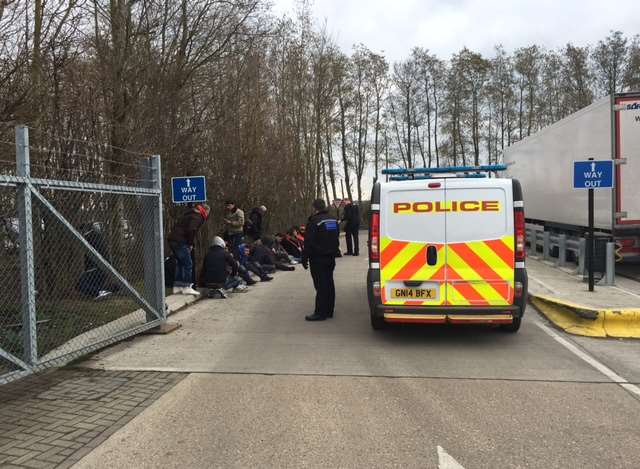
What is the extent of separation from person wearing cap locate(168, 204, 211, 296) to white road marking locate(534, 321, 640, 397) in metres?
5.79

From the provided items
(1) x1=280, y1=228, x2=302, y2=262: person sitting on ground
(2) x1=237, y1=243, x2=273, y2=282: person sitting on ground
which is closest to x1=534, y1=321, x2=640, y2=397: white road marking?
(2) x1=237, y1=243, x2=273, y2=282: person sitting on ground

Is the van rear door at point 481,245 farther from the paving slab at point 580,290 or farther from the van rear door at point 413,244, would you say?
the paving slab at point 580,290

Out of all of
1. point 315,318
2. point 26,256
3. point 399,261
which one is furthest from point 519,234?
point 26,256

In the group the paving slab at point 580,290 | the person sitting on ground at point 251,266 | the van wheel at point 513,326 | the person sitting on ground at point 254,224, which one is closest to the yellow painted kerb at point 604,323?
the paving slab at point 580,290

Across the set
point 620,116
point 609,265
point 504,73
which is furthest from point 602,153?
point 504,73

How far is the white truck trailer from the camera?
11.2 m

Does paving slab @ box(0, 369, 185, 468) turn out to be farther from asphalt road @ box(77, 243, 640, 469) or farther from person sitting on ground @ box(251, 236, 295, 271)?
person sitting on ground @ box(251, 236, 295, 271)

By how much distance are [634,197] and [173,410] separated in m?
10.4

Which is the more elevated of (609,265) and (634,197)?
(634,197)

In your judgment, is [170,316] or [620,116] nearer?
[170,316]

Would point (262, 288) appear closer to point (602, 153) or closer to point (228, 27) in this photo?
point (228, 27)

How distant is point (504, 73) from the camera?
4872 centimetres

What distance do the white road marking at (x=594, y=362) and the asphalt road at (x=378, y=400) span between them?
0.12ft

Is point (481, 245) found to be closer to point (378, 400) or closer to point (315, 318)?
point (378, 400)
